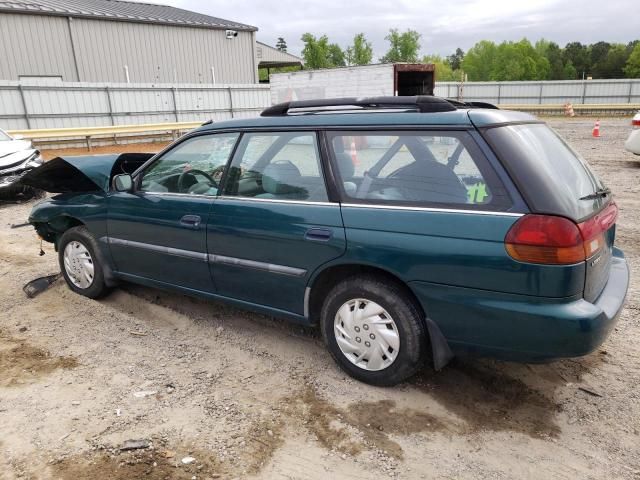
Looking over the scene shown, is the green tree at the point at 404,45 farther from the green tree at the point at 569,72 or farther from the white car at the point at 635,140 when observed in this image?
the white car at the point at 635,140

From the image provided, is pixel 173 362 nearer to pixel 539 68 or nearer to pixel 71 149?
pixel 71 149

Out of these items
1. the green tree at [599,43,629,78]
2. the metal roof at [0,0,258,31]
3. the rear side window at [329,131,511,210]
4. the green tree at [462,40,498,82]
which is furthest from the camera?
the green tree at [462,40,498,82]

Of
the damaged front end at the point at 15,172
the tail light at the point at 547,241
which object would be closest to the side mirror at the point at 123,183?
the tail light at the point at 547,241

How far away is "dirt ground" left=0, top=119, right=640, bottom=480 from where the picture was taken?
101 inches

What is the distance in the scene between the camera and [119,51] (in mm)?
27344

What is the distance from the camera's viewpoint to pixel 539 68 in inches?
3290

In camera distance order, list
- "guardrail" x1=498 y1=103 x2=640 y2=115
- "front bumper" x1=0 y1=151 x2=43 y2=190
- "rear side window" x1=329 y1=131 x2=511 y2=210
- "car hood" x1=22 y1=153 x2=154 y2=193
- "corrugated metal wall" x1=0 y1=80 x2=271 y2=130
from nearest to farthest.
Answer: "rear side window" x1=329 y1=131 x2=511 y2=210 → "car hood" x1=22 y1=153 x2=154 y2=193 → "front bumper" x1=0 y1=151 x2=43 y2=190 → "corrugated metal wall" x1=0 y1=80 x2=271 y2=130 → "guardrail" x1=498 y1=103 x2=640 y2=115

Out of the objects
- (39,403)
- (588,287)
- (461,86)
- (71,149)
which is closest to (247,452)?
(39,403)

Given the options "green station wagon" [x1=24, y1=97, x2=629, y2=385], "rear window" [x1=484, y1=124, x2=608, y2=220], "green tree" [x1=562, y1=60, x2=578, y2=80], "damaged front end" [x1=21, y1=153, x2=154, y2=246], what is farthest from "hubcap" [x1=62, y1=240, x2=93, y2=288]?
"green tree" [x1=562, y1=60, x2=578, y2=80]

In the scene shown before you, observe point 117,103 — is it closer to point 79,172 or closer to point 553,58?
point 79,172

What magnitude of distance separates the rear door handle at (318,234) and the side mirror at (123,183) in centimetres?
181

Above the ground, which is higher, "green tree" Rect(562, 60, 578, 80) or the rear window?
"green tree" Rect(562, 60, 578, 80)

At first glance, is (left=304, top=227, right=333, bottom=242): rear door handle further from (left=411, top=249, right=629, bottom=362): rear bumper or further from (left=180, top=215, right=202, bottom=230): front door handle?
(left=180, top=215, right=202, bottom=230): front door handle

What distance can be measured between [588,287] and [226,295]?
7.84 ft
